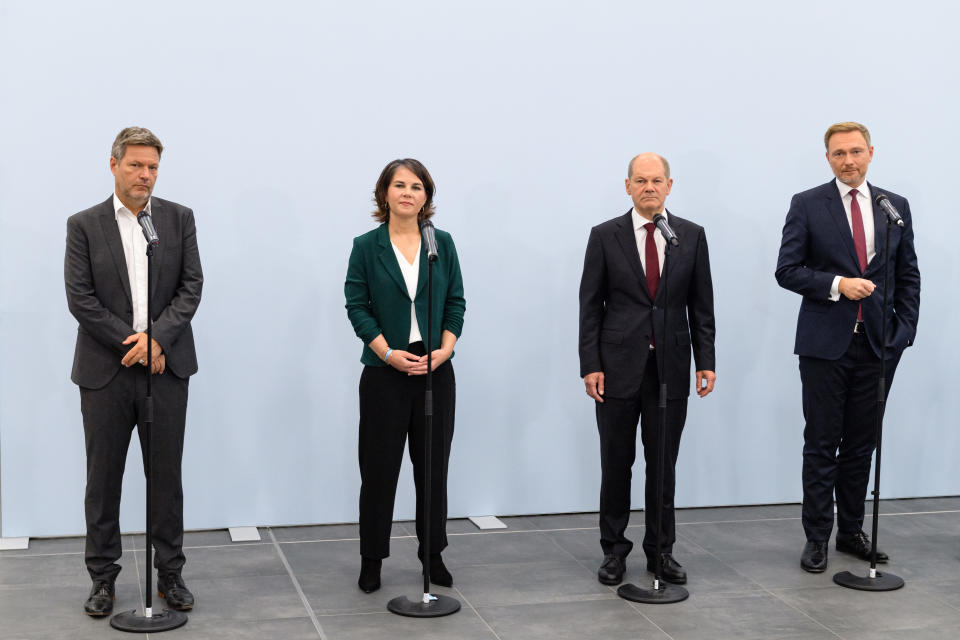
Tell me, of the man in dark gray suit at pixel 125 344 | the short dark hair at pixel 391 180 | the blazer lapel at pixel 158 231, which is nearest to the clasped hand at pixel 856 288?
the short dark hair at pixel 391 180

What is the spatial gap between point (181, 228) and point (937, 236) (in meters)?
3.85

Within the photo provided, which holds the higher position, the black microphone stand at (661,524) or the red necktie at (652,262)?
the red necktie at (652,262)

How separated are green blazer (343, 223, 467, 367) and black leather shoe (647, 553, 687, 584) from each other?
1208mm

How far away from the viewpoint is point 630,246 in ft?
14.0

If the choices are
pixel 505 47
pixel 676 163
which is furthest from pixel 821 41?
pixel 505 47

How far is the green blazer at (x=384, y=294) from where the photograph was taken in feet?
13.5

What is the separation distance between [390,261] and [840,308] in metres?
1.77

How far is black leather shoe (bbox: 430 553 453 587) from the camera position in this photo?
4.27m

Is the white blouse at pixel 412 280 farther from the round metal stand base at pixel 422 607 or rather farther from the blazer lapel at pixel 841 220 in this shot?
the blazer lapel at pixel 841 220

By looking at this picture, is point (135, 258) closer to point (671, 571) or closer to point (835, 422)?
point (671, 571)

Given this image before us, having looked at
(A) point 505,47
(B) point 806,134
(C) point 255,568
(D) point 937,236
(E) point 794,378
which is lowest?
(C) point 255,568

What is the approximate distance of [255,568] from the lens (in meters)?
4.47

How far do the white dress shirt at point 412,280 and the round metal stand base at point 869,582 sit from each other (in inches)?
73.2

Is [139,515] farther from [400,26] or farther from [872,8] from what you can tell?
[872,8]
